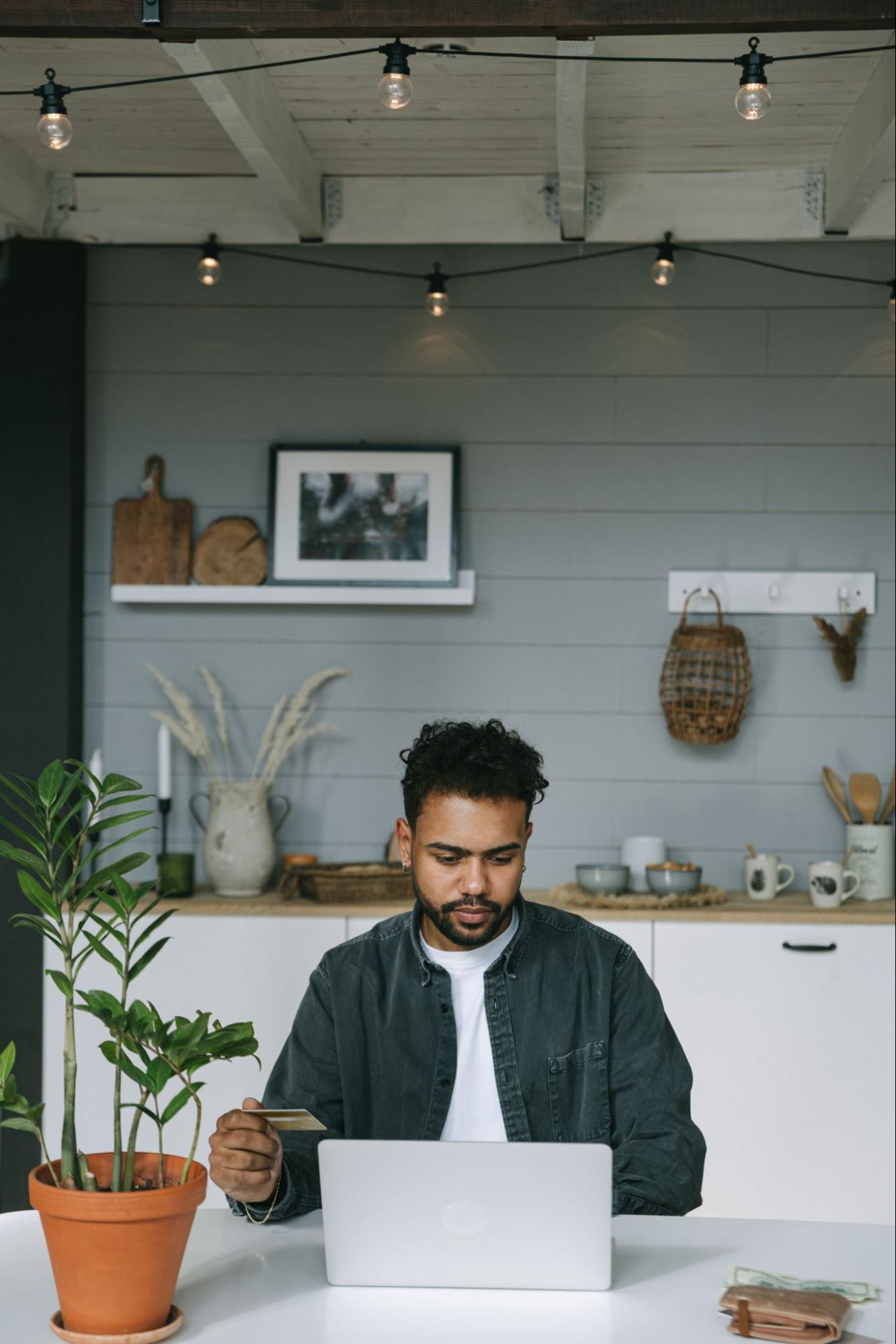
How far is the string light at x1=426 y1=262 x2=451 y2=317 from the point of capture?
3762 millimetres

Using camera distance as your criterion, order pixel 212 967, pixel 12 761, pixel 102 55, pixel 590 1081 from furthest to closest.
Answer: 1. pixel 12 761
2. pixel 212 967
3. pixel 102 55
4. pixel 590 1081

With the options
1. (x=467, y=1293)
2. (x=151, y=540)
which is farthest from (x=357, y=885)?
(x=467, y=1293)

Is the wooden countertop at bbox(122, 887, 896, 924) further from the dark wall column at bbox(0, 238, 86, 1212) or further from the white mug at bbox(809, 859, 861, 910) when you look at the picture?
the dark wall column at bbox(0, 238, 86, 1212)

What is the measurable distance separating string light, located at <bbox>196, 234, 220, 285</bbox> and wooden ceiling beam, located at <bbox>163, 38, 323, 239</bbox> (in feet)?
0.73

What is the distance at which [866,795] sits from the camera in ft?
12.3

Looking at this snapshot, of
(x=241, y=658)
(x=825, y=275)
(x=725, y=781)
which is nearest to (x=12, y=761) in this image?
(x=241, y=658)

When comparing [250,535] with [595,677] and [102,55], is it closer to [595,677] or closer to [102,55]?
[595,677]

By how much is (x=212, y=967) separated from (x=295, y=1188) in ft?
5.87

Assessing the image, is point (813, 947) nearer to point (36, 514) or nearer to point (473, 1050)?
point (473, 1050)

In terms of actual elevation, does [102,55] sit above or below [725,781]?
above

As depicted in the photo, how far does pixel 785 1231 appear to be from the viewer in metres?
1.80

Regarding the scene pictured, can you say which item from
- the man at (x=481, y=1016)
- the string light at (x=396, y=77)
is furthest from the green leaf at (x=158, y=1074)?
the string light at (x=396, y=77)

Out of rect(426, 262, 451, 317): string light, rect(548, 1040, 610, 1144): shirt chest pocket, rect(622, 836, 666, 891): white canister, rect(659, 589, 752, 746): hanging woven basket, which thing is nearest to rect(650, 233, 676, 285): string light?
rect(426, 262, 451, 317): string light

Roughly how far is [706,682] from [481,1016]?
1.87 meters
